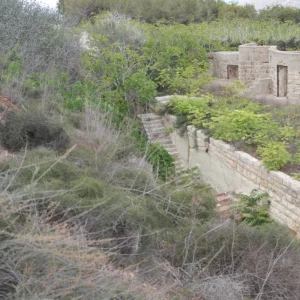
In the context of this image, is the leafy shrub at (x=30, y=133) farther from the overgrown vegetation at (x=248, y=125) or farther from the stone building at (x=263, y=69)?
the stone building at (x=263, y=69)

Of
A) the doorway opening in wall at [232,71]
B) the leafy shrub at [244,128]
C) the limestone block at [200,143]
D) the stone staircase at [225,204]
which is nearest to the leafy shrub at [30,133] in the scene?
the stone staircase at [225,204]

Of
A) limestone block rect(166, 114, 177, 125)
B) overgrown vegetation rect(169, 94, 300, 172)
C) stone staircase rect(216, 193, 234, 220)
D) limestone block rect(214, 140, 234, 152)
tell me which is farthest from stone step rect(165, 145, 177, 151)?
stone staircase rect(216, 193, 234, 220)

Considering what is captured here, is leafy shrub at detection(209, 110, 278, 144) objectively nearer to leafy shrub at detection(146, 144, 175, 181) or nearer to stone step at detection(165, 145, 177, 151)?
leafy shrub at detection(146, 144, 175, 181)

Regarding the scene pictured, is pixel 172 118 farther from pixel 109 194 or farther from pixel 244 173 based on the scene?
pixel 109 194

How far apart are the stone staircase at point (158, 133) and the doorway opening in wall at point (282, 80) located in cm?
494

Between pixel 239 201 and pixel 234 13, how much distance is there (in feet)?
80.8

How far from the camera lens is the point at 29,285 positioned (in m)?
3.49

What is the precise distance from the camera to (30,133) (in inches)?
313

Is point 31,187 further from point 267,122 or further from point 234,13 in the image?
point 234,13

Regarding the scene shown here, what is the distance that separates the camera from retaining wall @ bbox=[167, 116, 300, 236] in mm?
8492

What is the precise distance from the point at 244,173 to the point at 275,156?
1118 millimetres

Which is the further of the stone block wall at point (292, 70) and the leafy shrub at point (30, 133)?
the stone block wall at point (292, 70)

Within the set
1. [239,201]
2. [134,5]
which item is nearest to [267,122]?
[239,201]

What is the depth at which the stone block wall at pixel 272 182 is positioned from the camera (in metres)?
8.41
